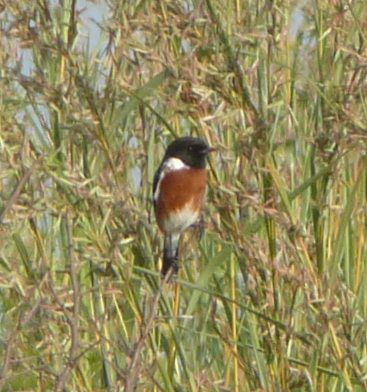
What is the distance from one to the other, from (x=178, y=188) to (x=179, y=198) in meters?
0.05

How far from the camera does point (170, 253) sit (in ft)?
9.42

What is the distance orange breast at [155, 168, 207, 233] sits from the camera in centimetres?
311

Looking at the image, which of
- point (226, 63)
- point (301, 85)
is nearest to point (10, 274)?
point (226, 63)

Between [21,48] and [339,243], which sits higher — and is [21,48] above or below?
above

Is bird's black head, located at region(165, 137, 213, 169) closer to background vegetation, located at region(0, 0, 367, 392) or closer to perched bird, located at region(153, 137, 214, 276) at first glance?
perched bird, located at region(153, 137, 214, 276)

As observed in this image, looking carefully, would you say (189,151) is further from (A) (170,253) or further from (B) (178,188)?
(A) (170,253)

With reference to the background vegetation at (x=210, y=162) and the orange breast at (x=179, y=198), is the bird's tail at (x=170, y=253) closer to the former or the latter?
the orange breast at (x=179, y=198)

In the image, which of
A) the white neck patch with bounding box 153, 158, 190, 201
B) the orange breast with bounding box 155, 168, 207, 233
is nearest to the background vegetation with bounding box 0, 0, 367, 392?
the orange breast with bounding box 155, 168, 207, 233

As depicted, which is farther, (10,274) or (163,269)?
(163,269)

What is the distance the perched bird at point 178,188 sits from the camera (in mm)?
3018

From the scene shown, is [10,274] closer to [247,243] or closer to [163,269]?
[247,243]

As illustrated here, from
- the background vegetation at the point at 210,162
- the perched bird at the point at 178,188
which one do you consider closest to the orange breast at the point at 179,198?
the perched bird at the point at 178,188

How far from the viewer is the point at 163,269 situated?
9.12ft

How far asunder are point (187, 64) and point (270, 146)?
0.26m
